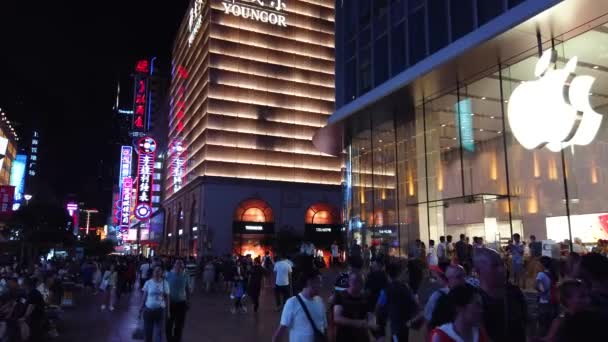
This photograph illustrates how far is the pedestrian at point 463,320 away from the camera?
3256 millimetres

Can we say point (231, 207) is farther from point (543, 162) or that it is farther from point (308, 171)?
point (543, 162)

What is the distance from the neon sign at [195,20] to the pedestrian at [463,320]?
64.9 meters

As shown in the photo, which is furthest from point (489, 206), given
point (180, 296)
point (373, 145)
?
point (180, 296)

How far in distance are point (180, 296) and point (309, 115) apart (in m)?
52.7

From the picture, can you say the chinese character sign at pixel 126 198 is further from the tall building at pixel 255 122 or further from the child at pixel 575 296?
the child at pixel 575 296

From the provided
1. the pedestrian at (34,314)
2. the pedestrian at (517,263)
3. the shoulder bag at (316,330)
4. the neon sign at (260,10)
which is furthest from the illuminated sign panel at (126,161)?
the shoulder bag at (316,330)

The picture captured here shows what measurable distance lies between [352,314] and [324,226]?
54.9m

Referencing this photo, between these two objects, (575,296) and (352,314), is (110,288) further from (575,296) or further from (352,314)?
(575,296)

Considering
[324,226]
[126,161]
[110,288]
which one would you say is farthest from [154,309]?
[126,161]

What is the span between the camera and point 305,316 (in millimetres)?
5453

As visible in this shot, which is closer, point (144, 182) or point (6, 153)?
point (144, 182)

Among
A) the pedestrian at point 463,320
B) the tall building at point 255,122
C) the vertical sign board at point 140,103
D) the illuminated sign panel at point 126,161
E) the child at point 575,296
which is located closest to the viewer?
the pedestrian at point 463,320

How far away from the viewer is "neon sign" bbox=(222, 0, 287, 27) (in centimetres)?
6009

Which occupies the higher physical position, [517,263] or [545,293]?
[517,263]
